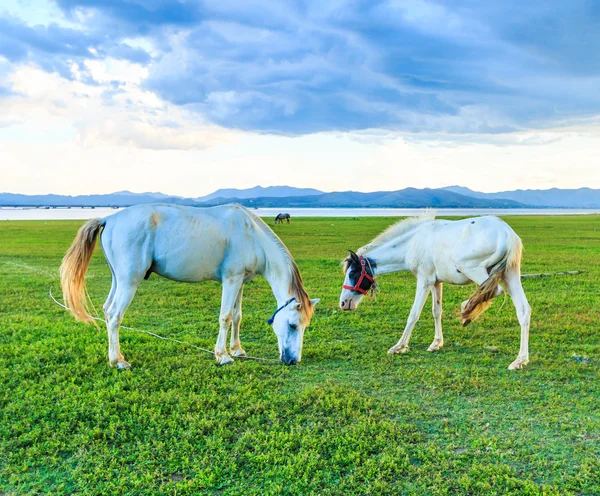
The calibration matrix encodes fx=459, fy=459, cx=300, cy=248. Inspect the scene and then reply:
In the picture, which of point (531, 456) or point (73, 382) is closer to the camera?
point (531, 456)

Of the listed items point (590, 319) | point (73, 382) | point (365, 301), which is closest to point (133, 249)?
point (73, 382)

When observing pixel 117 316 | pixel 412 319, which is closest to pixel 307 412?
pixel 412 319

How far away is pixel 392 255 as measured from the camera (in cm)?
755

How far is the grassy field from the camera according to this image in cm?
366

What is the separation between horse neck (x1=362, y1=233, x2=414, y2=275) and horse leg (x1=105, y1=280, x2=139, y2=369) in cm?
379

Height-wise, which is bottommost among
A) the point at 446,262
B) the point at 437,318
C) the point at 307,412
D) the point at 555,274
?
the point at 307,412

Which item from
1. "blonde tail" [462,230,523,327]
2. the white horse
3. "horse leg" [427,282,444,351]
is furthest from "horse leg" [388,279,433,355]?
"blonde tail" [462,230,523,327]

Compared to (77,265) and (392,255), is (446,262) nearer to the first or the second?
(392,255)

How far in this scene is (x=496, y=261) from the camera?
21.5ft

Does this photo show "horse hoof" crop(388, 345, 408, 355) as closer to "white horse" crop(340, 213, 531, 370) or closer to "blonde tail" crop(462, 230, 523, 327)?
"white horse" crop(340, 213, 531, 370)

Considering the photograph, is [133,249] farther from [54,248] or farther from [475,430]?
[54,248]

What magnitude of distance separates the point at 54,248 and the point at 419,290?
20531 mm

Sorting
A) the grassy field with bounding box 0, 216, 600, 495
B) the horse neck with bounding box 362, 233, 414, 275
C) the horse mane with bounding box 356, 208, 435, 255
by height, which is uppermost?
the horse mane with bounding box 356, 208, 435, 255

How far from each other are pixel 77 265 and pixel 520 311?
6258 millimetres
